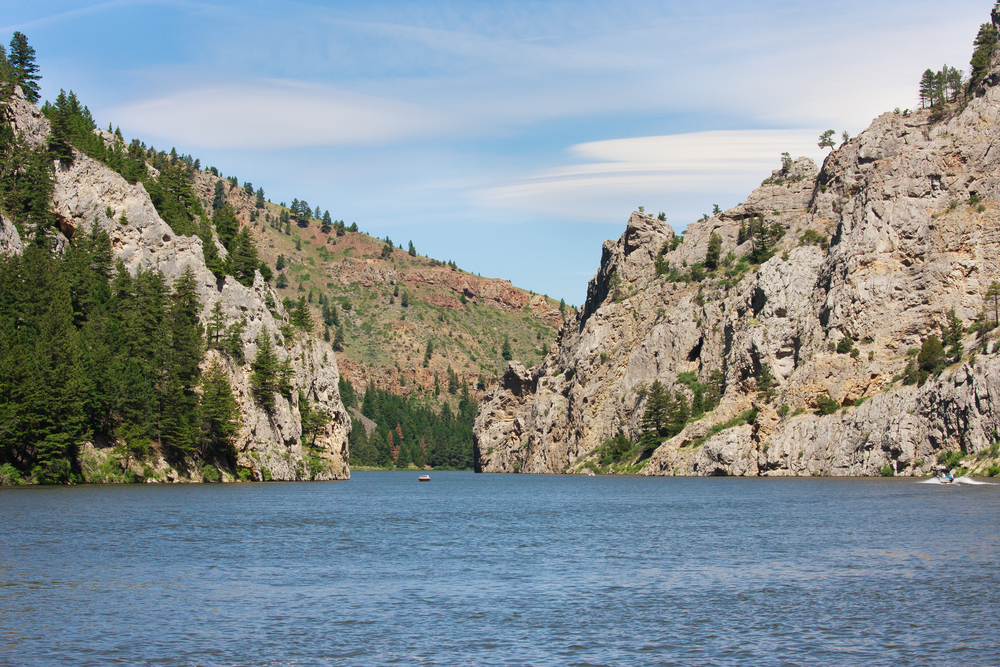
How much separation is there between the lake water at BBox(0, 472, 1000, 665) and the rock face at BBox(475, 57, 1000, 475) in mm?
41603

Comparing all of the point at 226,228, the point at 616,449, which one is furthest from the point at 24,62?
the point at 616,449

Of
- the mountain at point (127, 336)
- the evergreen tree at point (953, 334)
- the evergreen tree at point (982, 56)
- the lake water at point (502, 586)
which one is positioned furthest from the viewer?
the evergreen tree at point (982, 56)

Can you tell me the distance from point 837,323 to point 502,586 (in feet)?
339

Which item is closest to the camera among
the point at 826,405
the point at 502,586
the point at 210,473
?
the point at 502,586

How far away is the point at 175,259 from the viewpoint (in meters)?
121

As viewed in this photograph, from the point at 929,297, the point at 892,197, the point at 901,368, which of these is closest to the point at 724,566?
the point at 901,368

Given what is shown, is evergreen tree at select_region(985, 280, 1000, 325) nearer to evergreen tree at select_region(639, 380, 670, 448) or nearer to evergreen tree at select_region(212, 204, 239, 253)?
evergreen tree at select_region(639, 380, 670, 448)

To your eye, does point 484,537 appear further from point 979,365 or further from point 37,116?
point 37,116

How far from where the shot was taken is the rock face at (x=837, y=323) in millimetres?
108688

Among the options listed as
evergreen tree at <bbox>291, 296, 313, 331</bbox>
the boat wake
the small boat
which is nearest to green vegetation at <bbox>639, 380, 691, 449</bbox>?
the small boat

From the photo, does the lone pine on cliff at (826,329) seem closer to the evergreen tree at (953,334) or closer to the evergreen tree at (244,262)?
the evergreen tree at (953,334)

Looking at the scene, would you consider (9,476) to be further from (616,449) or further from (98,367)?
(616,449)

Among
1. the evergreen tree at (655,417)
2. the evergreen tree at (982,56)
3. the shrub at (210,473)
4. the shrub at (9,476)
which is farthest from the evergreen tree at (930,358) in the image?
the shrub at (9,476)

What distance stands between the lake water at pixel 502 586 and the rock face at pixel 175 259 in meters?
47.9
